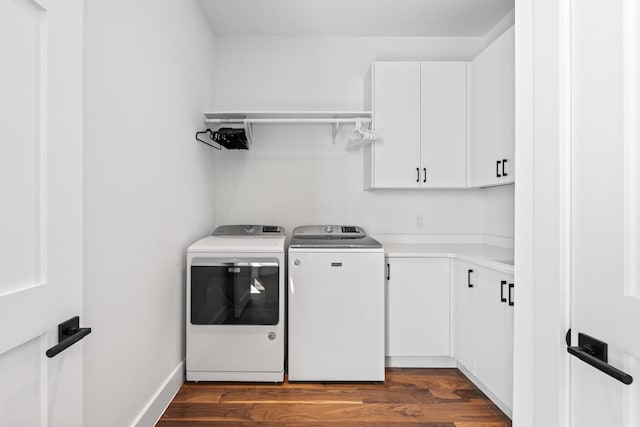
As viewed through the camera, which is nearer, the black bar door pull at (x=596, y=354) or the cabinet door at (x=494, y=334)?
the black bar door pull at (x=596, y=354)

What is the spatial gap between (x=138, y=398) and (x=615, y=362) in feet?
6.05

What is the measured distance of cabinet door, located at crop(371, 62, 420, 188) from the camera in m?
2.62

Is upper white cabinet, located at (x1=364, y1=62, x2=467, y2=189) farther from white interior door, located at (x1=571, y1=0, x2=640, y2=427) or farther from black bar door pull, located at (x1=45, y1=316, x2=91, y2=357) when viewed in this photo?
black bar door pull, located at (x1=45, y1=316, x2=91, y2=357)

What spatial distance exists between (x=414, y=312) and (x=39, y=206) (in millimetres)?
2251

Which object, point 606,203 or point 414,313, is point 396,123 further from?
point 606,203

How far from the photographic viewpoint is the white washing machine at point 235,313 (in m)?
2.19

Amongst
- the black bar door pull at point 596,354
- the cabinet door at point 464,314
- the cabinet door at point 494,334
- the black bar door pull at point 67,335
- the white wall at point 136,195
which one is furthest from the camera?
the cabinet door at point 464,314

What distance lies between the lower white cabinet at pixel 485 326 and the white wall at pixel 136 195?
1.88 meters

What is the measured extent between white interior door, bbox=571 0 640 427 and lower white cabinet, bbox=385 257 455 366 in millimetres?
1634

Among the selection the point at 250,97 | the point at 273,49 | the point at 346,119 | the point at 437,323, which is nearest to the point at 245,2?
the point at 273,49

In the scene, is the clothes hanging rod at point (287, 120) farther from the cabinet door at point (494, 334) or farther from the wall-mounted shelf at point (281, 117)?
A: the cabinet door at point (494, 334)

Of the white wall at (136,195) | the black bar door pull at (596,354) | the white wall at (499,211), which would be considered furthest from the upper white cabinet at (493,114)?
the white wall at (136,195)

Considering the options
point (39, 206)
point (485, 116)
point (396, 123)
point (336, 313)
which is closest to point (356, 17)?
point (396, 123)

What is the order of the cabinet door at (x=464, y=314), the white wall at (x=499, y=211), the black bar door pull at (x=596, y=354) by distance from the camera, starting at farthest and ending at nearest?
the white wall at (x=499, y=211), the cabinet door at (x=464, y=314), the black bar door pull at (x=596, y=354)
